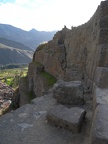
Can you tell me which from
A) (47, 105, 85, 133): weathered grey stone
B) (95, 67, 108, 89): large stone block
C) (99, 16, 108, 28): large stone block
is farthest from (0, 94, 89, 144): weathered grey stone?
(99, 16, 108, 28): large stone block

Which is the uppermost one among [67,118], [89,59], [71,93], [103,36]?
[103,36]

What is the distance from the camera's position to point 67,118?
186 inches

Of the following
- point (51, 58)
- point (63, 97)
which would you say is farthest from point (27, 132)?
point (51, 58)

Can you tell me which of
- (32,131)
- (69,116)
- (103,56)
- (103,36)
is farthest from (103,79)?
(32,131)

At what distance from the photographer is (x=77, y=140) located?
14.4 ft

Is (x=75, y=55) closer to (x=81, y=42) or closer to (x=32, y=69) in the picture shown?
(x=81, y=42)

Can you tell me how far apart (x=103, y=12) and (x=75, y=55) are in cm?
457

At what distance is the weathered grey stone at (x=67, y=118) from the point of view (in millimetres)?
4621

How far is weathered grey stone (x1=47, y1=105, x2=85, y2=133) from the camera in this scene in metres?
4.62

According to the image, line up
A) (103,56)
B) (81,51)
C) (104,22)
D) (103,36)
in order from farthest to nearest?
(81,51) → (104,22) → (103,36) → (103,56)

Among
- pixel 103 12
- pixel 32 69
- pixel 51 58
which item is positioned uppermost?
pixel 103 12

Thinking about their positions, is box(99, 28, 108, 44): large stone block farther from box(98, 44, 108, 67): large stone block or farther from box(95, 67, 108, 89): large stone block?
box(95, 67, 108, 89): large stone block

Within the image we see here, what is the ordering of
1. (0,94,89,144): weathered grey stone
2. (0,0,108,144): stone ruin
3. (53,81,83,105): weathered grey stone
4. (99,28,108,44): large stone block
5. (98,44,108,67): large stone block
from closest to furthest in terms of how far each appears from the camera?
(0,0,108,144): stone ruin → (0,94,89,144): weathered grey stone → (53,81,83,105): weathered grey stone → (98,44,108,67): large stone block → (99,28,108,44): large stone block

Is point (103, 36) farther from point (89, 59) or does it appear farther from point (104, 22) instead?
point (89, 59)
